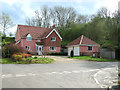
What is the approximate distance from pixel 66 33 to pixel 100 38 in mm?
11761

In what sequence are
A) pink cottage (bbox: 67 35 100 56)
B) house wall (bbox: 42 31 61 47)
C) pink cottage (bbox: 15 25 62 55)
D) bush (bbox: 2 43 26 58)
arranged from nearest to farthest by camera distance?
bush (bbox: 2 43 26 58) → pink cottage (bbox: 67 35 100 56) → pink cottage (bbox: 15 25 62 55) → house wall (bbox: 42 31 61 47)

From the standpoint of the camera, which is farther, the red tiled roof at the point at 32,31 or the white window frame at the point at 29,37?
the red tiled roof at the point at 32,31

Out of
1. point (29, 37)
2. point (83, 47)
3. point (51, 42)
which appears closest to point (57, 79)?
point (83, 47)

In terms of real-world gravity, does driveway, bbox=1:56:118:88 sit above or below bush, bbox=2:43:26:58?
below

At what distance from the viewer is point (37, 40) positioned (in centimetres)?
3759

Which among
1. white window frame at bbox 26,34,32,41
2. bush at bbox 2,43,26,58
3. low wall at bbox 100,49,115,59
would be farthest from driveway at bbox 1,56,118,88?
white window frame at bbox 26,34,32,41

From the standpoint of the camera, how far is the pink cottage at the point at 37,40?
1408 inches

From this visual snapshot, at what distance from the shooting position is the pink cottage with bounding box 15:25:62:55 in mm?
35766

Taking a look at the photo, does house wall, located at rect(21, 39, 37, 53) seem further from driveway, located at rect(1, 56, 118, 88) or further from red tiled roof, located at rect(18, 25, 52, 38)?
driveway, located at rect(1, 56, 118, 88)

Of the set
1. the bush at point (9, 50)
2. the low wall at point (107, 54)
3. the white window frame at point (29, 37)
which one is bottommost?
the low wall at point (107, 54)

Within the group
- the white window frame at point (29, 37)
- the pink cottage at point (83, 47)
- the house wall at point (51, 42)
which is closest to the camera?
the pink cottage at point (83, 47)

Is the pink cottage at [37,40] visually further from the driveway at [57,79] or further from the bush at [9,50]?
the driveway at [57,79]

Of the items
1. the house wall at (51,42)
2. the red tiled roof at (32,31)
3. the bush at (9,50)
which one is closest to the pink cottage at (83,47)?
the house wall at (51,42)

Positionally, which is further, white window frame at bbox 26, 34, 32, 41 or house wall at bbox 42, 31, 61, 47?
house wall at bbox 42, 31, 61, 47
